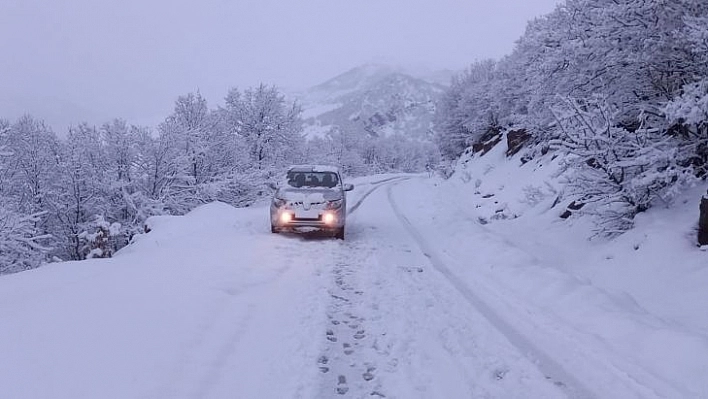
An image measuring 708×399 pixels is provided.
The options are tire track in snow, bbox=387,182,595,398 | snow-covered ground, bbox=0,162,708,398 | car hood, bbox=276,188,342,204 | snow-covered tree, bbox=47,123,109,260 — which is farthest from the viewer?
snow-covered tree, bbox=47,123,109,260

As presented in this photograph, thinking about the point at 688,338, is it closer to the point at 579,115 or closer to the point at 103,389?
the point at 579,115

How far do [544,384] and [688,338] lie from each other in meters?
1.76

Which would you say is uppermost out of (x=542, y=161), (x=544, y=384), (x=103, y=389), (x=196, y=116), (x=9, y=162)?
(x=196, y=116)

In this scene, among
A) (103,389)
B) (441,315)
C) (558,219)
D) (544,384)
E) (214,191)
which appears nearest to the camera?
(103,389)

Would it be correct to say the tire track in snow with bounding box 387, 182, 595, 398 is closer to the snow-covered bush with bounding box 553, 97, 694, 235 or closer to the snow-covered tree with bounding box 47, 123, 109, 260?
the snow-covered bush with bounding box 553, 97, 694, 235

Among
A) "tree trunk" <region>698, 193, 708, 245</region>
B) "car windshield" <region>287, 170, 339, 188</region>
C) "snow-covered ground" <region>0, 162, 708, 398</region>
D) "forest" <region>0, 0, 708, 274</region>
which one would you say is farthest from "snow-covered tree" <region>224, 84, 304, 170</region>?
"tree trunk" <region>698, 193, 708, 245</region>

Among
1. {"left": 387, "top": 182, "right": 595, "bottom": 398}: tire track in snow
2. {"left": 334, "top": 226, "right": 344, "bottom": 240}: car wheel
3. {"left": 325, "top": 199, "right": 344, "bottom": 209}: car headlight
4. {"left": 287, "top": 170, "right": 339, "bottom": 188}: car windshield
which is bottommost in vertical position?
{"left": 387, "top": 182, "right": 595, "bottom": 398}: tire track in snow

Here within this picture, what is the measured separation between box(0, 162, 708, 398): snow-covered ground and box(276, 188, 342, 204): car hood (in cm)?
178

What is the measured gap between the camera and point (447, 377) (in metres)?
4.29

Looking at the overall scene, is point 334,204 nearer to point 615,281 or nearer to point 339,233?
point 339,233

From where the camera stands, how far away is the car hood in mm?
11617

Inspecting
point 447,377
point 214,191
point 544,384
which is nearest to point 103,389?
point 447,377

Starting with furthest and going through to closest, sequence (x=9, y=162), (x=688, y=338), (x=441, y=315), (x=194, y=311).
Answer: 1. (x=9, y=162)
2. (x=441, y=315)
3. (x=194, y=311)
4. (x=688, y=338)

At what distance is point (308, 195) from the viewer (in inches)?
460
